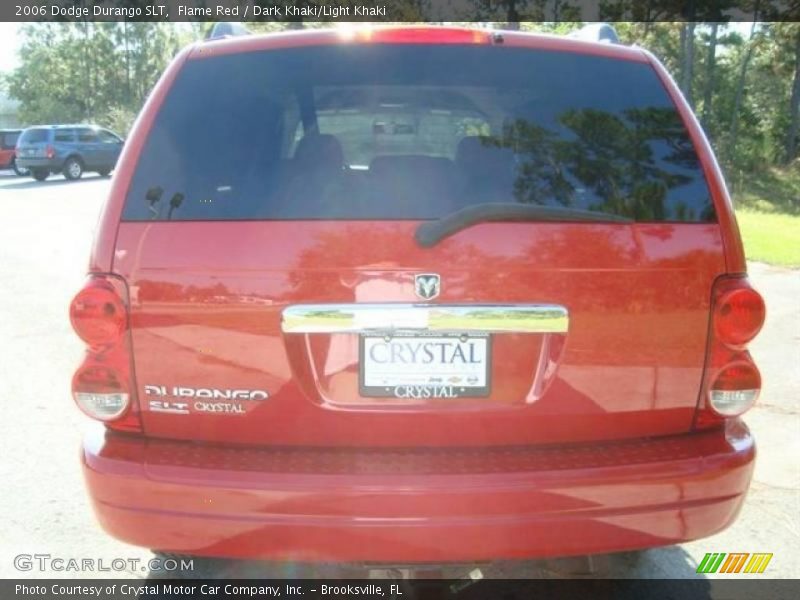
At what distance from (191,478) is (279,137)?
3.54 ft

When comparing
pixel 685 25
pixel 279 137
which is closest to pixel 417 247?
pixel 279 137

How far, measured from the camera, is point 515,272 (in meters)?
2.32

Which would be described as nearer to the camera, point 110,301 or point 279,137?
point 110,301

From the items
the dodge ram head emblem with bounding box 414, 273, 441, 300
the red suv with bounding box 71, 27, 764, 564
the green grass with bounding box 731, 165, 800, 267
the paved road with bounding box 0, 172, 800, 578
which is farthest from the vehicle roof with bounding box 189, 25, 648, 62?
the green grass with bounding box 731, 165, 800, 267

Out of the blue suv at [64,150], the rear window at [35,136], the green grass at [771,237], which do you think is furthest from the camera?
the rear window at [35,136]

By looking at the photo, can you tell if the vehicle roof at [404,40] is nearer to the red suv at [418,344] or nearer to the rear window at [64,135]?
the red suv at [418,344]

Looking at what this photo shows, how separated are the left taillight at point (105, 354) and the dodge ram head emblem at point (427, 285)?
2.80ft

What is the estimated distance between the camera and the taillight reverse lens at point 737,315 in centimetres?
244

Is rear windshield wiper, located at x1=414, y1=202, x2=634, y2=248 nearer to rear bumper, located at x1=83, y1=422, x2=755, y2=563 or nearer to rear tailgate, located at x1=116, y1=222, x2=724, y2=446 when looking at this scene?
rear tailgate, located at x1=116, y1=222, x2=724, y2=446

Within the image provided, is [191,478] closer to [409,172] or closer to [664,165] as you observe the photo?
[409,172]

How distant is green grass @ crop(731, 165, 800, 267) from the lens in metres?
11.7

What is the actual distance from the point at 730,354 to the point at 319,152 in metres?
1.40

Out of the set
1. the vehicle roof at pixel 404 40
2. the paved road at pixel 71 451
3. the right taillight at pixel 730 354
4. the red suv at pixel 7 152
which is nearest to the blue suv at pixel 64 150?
the red suv at pixel 7 152

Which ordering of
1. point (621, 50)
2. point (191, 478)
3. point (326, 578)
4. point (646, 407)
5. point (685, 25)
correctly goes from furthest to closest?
point (685, 25)
point (326, 578)
point (621, 50)
point (646, 407)
point (191, 478)
